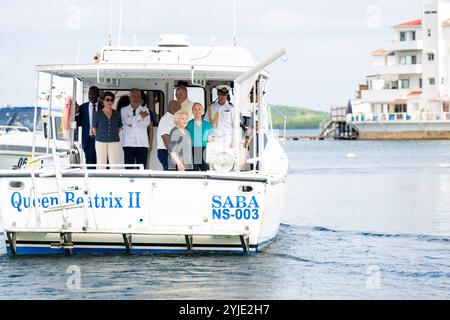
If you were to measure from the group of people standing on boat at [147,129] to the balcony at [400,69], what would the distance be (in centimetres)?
9868

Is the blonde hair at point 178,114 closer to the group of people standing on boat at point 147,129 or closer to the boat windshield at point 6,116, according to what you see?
the group of people standing on boat at point 147,129

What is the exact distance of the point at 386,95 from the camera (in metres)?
117

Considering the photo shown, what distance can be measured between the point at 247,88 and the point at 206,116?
1.02 meters

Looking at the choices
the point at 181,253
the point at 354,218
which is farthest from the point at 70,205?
the point at 354,218

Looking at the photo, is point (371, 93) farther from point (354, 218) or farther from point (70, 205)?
point (70, 205)

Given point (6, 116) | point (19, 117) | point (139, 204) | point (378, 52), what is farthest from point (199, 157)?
point (378, 52)

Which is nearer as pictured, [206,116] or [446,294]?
[446,294]

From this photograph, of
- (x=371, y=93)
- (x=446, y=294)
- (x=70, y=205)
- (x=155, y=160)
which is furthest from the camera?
(x=371, y=93)

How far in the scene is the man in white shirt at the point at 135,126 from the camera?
17.9 meters

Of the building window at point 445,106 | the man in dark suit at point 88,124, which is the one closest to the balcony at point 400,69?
the building window at point 445,106
